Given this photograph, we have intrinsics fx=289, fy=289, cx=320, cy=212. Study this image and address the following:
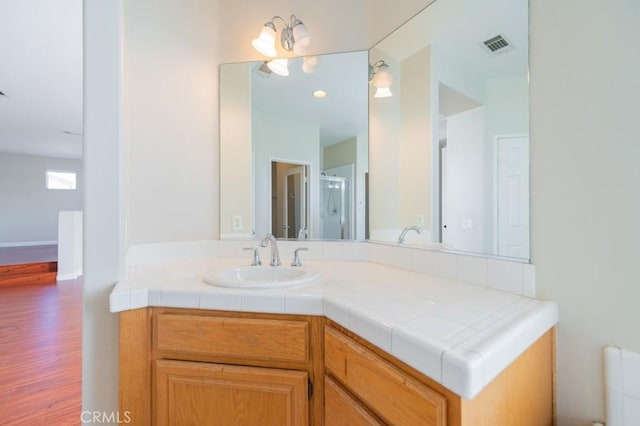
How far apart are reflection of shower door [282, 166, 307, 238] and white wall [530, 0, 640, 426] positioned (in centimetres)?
112

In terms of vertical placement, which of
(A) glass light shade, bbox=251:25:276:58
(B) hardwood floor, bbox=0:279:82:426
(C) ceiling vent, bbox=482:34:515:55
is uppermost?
(A) glass light shade, bbox=251:25:276:58

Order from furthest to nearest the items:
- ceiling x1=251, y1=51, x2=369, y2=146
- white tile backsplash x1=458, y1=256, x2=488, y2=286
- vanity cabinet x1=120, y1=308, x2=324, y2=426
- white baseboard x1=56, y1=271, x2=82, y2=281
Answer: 1. white baseboard x1=56, y1=271, x2=82, y2=281
2. ceiling x1=251, y1=51, x2=369, y2=146
3. white tile backsplash x1=458, y1=256, x2=488, y2=286
4. vanity cabinet x1=120, y1=308, x2=324, y2=426

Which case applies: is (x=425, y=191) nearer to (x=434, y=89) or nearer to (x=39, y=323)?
(x=434, y=89)

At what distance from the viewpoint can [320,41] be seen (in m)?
1.65

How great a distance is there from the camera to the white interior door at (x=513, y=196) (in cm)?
93

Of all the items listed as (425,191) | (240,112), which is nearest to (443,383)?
(425,191)

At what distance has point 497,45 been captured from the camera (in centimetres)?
104

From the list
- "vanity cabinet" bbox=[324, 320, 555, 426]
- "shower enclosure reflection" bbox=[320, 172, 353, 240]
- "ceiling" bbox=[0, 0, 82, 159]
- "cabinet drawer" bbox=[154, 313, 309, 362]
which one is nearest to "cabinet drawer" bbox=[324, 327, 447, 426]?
"vanity cabinet" bbox=[324, 320, 555, 426]

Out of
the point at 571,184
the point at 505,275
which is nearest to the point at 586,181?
the point at 571,184

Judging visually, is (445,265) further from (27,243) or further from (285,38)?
→ (27,243)

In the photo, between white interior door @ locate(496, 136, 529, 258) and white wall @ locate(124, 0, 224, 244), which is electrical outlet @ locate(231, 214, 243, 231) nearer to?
white wall @ locate(124, 0, 224, 244)

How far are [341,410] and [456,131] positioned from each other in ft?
3.66

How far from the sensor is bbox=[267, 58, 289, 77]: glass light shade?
1.68m

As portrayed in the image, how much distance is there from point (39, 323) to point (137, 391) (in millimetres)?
2864
